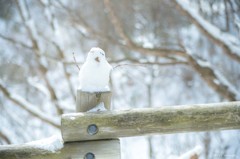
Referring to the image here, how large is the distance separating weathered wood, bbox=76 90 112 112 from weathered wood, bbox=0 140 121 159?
17 centimetres

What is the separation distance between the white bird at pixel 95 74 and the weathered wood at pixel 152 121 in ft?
0.42

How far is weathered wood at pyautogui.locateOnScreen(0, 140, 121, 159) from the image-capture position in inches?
69.5

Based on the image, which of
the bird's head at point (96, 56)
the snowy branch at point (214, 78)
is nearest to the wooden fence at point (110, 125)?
the bird's head at point (96, 56)

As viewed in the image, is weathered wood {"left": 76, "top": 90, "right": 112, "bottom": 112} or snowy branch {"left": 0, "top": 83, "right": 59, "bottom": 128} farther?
snowy branch {"left": 0, "top": 83, "right": 59, "bottom": 128}

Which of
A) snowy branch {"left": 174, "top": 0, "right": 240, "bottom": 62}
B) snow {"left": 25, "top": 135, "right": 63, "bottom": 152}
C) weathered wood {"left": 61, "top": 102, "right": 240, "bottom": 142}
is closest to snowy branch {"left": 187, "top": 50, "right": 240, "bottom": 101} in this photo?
snowy branch {"left": 174, "top": 0, "right": 240, "bottom": 62}

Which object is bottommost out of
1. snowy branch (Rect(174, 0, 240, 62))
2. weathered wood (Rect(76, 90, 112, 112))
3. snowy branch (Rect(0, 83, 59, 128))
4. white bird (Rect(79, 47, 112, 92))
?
weathered wood (Rect(76, 90, 112, 112))

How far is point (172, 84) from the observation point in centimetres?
971

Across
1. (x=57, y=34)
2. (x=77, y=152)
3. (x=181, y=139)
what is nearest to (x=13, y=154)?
(x=77, y=152)

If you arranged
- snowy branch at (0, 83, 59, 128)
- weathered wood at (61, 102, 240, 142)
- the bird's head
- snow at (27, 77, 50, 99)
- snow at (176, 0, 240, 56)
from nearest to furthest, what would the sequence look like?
weathered wood at (61, 102, 240, 142) → the bird's head → snow at (176, 0, 240, 56) → snowy branch at (0, 83, 59, 128) → snow at (27, 77, 50, 99)

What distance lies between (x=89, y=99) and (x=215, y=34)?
10.5 feet

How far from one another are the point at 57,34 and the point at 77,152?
181 inches

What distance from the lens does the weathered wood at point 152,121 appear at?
5.79 feet

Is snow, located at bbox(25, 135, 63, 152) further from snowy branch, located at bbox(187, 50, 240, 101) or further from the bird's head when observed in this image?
snowy branch, located at bbox(187, 50, 240, 101)

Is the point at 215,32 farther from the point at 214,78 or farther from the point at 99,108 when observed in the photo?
the point at 99,108
